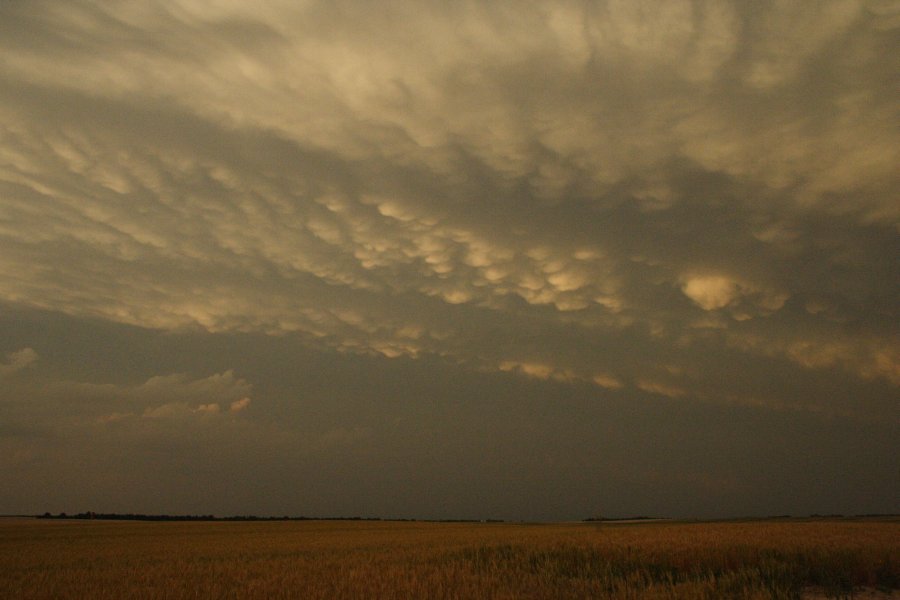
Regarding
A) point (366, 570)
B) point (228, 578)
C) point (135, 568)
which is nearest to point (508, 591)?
point (366, 570)

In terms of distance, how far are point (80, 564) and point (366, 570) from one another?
37.4 ft

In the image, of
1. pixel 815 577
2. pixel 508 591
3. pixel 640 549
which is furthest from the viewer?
pixel 640 549

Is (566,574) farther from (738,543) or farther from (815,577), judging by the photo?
(738,543)

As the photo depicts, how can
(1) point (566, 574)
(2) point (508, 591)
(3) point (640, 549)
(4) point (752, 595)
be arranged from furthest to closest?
(3) point (640, 549) → (1) point (566, 574) → (2) point (508, 591) → (4) point (752, 595)

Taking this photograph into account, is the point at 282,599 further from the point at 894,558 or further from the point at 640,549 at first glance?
the point at 894,558

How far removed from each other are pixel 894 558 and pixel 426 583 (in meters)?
11.1

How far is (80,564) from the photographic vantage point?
19.1 meters

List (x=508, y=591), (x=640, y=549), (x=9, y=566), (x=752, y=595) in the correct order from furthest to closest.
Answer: (x=9, y=566)
(x=640, y=549)
(x=508, y=591)
(x=752, y=595)

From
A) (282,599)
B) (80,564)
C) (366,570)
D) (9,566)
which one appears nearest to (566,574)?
(366,570)

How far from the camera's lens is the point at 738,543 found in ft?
Result: 56.9

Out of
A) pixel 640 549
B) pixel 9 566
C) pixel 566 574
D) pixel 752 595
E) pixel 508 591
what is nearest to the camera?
pixel 752 595

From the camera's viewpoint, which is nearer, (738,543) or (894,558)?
(894,558)

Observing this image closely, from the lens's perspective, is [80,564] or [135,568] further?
[80,564]

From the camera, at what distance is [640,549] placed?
54.5 ft
